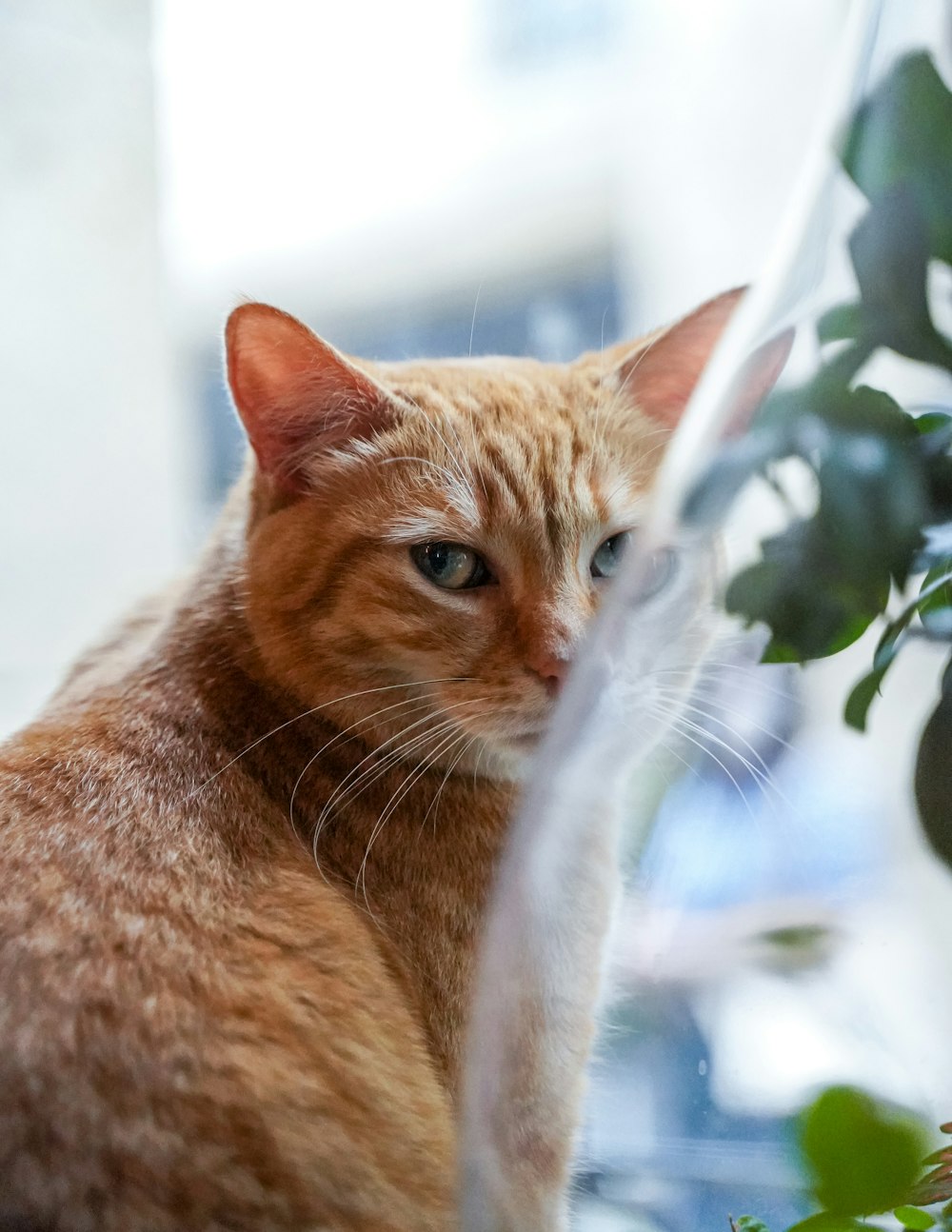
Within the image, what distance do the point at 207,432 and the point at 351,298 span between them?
1.10 feet

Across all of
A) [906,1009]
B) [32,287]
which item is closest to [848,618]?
[906,1009]

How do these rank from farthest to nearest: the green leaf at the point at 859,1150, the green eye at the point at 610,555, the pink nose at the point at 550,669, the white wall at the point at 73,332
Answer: the white wall at the point at 73,332, the green eye at the point at 610,555, the pink nose at the point at 550,669, the green leaf at the point at 859,1150

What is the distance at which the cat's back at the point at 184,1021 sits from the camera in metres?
0.69

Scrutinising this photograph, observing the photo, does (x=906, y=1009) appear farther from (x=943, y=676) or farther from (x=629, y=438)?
(x=629, y=438)

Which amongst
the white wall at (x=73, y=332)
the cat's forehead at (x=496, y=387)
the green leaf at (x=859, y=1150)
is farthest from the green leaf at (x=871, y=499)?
the white wall at (x=73, y=332)

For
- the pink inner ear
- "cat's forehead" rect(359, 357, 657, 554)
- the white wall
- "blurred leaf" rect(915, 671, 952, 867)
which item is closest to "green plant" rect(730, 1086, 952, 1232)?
"blurred leaf" rect(915, 671, 952, 867)

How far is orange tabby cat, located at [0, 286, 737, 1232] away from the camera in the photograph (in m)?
0.71

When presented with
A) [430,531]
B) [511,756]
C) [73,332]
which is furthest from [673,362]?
[73,332]

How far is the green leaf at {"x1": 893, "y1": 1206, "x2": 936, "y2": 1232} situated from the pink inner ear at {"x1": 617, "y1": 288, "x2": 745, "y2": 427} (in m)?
0.70

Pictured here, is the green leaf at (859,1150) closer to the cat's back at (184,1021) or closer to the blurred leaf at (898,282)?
the cat's back at (184,1021)

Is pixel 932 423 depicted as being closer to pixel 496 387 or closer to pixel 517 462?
pixel 517 462

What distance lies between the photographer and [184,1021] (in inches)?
29.5

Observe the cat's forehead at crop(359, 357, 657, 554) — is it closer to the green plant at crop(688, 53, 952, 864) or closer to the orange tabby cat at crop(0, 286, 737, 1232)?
the orange tabby cat at crop(0, 286, 737, 1232)

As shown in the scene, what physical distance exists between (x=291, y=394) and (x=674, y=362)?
365 millimetres
